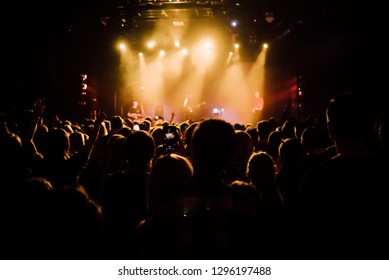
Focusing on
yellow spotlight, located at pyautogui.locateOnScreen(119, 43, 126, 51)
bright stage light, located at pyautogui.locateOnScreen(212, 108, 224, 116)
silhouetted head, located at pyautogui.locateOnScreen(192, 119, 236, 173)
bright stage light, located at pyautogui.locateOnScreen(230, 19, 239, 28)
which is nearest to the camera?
silhouetted head, located at pyautogui.locateOnScreen(192, 119, 236, 173)

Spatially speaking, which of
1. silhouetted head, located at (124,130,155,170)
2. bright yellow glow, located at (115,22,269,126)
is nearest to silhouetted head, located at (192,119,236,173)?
silhouetted head, located at (124,130,155,170)

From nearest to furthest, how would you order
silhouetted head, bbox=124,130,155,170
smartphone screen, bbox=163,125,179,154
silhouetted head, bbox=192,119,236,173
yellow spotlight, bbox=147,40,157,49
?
silhouetted head, bbox=192,119,236,173, silhouetted head, bbox=124,130,155,170, smartphone screen, bbox=163,125,179,154, yellow spotlight, bbox=147,40,157,49

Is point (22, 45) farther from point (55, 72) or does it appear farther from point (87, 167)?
point (87, 167)

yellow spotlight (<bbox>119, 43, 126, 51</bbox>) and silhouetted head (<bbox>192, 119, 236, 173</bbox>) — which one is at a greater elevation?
yellow spotlight (<bbox>119, 43, 126, 51</bbox>)

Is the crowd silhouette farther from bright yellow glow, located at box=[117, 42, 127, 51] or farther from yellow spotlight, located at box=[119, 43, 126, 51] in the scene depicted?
yellow spotlight, located at box=[119, 43, 126, 51]

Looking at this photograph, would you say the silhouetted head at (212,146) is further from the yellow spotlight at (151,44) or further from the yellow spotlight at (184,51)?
the yellow spotlight at (184,51)

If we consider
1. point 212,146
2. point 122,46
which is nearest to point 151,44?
point 122,46

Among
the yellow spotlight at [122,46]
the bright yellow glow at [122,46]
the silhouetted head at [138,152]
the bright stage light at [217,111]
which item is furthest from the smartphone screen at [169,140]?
the bright stage light at [217,111]

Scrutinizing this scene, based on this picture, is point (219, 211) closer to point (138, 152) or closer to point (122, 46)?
point (138, 152)

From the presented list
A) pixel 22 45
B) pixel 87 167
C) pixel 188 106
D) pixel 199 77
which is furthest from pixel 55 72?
pixel 199 77

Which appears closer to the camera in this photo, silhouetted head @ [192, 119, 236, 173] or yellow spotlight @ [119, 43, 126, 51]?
silhouetted head @ [192, 119, 236, 173]

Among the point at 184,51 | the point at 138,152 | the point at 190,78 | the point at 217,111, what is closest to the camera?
the point at 138,152

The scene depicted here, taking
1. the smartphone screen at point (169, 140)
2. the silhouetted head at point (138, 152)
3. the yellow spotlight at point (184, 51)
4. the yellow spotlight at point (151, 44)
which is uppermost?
the yellow spotlight at point (184, 51)

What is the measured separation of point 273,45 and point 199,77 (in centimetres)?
820
